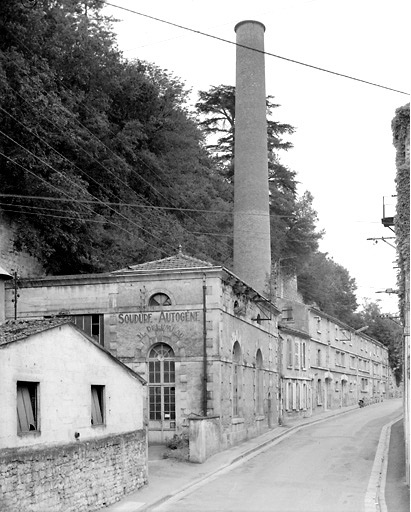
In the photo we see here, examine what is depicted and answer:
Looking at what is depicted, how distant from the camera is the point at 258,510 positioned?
630 inches

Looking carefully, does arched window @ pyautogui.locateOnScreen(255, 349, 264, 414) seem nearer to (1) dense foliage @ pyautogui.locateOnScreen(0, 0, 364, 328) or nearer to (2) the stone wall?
(1) dense foliage @ pyautogui.locateOnScreen(0, 0, 364, 328)

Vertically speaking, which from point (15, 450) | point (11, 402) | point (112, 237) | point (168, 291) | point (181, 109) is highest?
point (181, 109)

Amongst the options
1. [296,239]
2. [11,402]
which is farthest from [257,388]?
[296,239]

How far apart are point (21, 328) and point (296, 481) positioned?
Result: 31.4ft

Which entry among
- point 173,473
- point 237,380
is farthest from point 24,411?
point 237,380

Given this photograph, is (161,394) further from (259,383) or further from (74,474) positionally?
(74,474)

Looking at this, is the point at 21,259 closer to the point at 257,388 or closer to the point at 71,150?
the point at 71,150

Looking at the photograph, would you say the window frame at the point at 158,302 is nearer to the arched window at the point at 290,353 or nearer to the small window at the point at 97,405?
the small window at the point at 97,405

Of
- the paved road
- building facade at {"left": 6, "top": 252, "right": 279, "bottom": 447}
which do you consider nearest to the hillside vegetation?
building facade at {"left": 6, "top": 252, "right": 279, "bottom": 447}

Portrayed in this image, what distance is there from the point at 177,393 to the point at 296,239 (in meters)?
38.4

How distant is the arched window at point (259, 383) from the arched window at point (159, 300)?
27.0 ft

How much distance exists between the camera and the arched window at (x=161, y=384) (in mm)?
25562

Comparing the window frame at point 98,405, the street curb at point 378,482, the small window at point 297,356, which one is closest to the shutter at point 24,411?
the window frame at point 98,405

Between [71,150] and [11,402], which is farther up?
[71,150]
